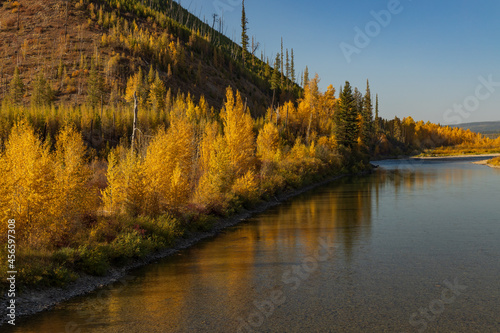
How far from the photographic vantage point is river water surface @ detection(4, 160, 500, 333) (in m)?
10.2

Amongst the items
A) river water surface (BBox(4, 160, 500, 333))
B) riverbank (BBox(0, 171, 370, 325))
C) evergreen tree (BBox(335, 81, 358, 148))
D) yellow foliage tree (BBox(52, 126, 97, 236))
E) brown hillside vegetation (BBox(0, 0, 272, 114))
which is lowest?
river water surface (BBox(4, 160, 500, 333))

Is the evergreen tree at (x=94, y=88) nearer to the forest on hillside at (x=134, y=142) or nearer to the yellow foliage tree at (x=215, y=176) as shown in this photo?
the forest on hillside at (x=134, y=142)

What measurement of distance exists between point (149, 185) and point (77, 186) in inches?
187

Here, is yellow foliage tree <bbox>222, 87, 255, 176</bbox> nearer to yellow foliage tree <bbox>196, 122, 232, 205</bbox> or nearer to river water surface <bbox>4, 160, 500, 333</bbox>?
yellow foliage tree <bbox>196, 122, 232, 205</bbox>

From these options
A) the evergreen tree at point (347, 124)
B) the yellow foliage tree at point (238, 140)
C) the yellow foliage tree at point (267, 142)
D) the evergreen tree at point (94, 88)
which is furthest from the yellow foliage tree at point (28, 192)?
the evergreen tree at point (347, 124)

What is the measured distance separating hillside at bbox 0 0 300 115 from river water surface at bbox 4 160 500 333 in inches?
2001

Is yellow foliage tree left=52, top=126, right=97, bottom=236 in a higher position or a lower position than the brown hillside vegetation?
lower

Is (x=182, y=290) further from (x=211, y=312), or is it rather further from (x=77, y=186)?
(x=77, y=186)

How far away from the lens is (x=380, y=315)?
10617 millimetres

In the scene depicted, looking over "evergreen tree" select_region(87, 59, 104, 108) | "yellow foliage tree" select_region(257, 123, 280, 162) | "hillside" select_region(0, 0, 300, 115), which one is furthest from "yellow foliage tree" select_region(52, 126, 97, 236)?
"hillside" select_region(0, 0, 300, 115)

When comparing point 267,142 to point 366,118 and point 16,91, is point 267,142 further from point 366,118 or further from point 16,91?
point 366,118

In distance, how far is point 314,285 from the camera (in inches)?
509

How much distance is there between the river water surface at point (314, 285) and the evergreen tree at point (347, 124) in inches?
2009

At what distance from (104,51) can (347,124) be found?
50.0m
